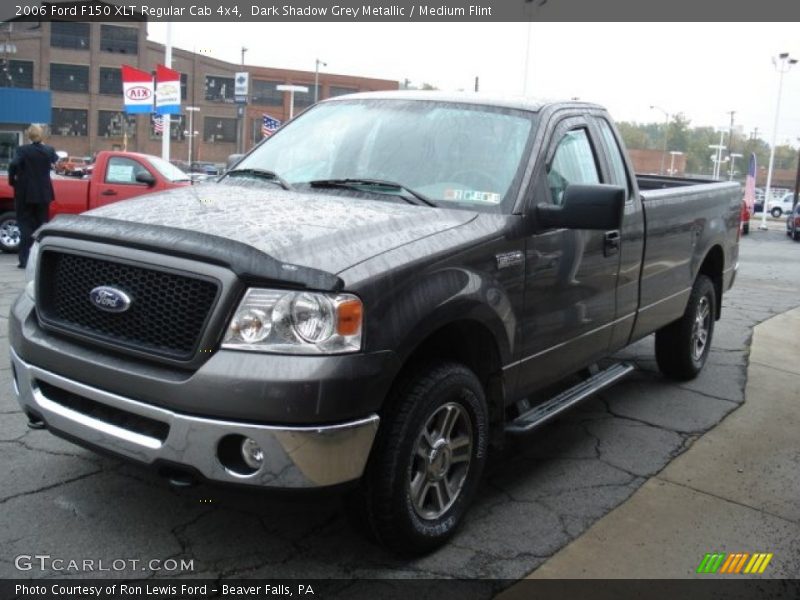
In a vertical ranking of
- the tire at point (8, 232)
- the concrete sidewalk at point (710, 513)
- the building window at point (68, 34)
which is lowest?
the concrete sidewalk at point (710, 513)

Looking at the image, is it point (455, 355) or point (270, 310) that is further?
point (455, 355)

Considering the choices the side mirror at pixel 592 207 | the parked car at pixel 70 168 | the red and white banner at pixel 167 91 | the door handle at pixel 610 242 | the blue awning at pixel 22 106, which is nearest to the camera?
the side mirror at pixel 592 207

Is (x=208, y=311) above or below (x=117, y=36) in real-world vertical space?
below

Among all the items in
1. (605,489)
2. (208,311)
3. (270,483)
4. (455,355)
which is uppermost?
(208,311)

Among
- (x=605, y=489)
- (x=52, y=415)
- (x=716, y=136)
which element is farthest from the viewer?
(x=716, y=136)

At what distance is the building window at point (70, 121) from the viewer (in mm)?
76375

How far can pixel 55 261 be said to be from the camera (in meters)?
3.30

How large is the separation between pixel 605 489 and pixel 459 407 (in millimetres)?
1278

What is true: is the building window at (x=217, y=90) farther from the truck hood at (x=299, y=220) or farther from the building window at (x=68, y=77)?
the truck hood at (x=299, y=220)

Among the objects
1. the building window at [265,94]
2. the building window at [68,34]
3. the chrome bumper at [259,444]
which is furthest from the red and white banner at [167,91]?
the building window at [265,94]

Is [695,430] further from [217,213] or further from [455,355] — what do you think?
[217,213]

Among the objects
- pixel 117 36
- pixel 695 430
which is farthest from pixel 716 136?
pixel 695 430

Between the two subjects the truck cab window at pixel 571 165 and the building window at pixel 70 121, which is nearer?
the truck cab window at pixel 571 165

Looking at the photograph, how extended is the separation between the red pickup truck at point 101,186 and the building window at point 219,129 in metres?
77.7
